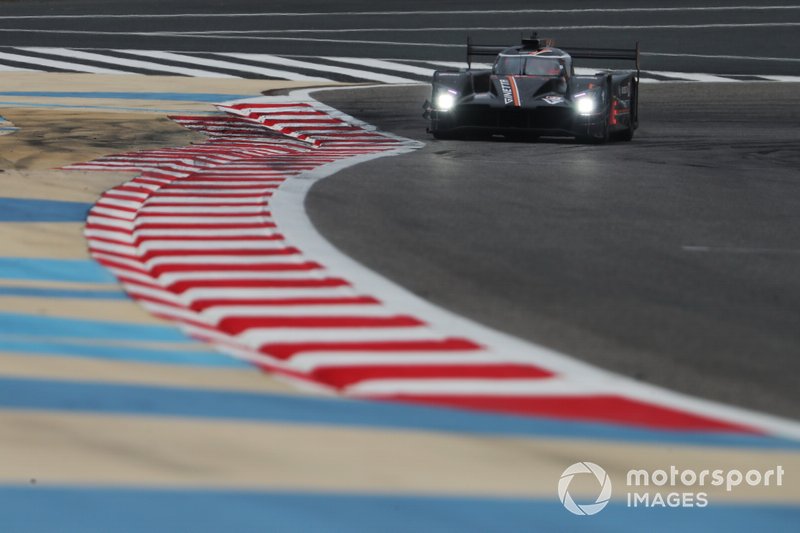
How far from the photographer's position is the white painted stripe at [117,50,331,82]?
24.7 meters

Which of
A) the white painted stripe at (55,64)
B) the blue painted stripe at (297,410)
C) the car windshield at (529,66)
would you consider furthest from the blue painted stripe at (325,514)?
the white painted stripe at (55,64)

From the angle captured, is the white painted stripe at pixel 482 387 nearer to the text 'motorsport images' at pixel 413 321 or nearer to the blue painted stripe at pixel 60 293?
the text 'motorsport images' at pixel 413 321

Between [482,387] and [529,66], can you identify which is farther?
[529,66]

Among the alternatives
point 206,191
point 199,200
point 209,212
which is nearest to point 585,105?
point 206,191

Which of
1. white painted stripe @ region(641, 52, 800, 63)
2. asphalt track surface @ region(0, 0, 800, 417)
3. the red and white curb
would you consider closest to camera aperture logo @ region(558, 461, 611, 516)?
the red and white curb

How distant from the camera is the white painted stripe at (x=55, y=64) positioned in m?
25.2

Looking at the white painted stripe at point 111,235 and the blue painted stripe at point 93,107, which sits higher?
the white painted stripe at point 111,235

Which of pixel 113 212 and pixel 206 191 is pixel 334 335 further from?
pixel 206 191

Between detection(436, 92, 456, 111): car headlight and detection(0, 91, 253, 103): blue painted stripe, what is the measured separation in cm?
506

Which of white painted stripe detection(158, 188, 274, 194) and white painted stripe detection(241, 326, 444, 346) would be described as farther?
white painted stripe detection(158, 188, 274, 194)

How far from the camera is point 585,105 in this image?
15758 mm

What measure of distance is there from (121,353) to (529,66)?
37.2ft

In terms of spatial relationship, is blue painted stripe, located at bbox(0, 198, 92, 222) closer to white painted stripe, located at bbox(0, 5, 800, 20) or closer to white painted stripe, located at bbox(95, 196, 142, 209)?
white painted stripe, located at bbox(95, 196, 142, 209)

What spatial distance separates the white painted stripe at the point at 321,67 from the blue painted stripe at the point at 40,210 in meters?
15.0
